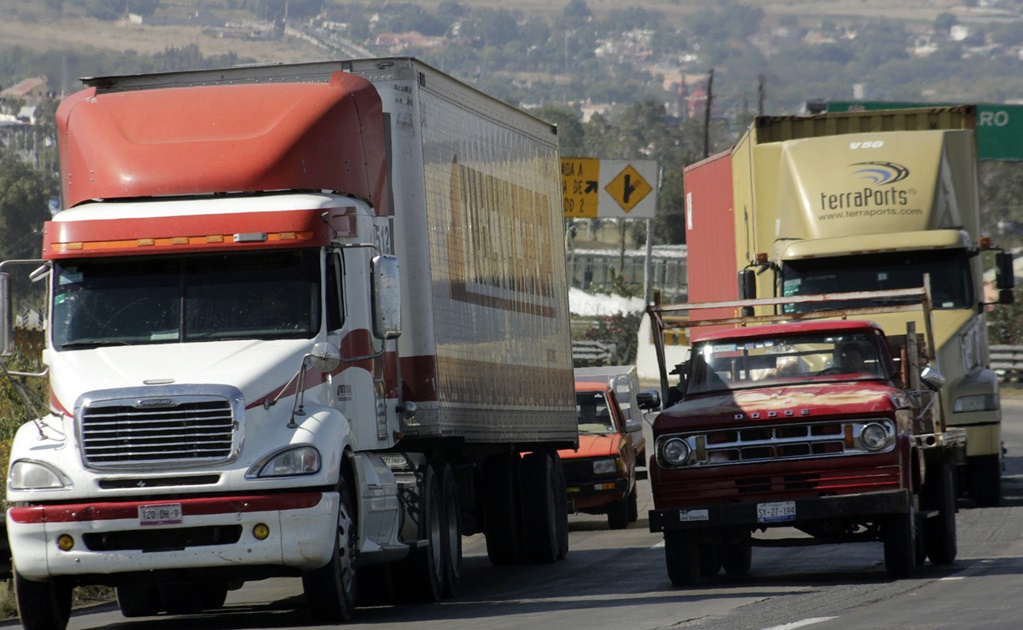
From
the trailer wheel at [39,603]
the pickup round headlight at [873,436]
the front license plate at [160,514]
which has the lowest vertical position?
the trailer wheel at [39,603]

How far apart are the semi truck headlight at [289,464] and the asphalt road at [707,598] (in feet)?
4.01

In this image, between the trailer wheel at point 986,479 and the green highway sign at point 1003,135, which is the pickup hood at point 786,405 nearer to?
the trailer wheel at point 986,479

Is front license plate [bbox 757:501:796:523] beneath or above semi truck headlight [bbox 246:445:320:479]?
beneath

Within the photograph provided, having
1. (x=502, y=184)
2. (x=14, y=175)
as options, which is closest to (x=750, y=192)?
(x=502, y=184)

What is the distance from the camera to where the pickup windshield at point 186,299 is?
1289 cm

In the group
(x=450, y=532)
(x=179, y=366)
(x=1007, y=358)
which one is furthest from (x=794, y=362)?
(x=1007, y=358)

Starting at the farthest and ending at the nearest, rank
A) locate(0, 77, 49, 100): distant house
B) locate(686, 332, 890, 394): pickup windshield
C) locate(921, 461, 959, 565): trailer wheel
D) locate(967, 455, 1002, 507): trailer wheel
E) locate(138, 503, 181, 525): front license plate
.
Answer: locate(0, 77, 49, 100): distant house < locate(967, 455, 1002, 507): trailer wheel < locate(921, 461, 959, 565): trailer wheel < locate(686, 332, 890, 394): pickup windshield < locate(138, 503, 181, 525): front license plate

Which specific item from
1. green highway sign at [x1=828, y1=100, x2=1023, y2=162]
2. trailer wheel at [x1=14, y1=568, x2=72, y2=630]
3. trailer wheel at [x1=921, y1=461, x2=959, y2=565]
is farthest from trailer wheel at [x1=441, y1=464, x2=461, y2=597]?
green highway sign at [x1=828, y1=100, x2=1023, y2=162]

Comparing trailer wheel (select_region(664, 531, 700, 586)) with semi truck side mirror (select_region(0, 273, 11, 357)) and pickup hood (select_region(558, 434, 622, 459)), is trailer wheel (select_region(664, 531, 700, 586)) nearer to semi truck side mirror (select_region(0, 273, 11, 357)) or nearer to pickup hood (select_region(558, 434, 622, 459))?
semi truck side mirror (select_region(0, 273, 11, 357))

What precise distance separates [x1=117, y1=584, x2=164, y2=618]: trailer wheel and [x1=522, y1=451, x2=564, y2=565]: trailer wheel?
15.9 ft

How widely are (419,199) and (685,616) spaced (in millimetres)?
3903

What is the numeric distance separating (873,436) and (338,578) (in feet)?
14.4

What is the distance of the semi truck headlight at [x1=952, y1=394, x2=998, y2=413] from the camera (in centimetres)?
2105

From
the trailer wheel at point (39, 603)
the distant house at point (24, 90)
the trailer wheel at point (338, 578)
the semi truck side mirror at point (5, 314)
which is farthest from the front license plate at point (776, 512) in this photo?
the distant house at point (24, 90)
